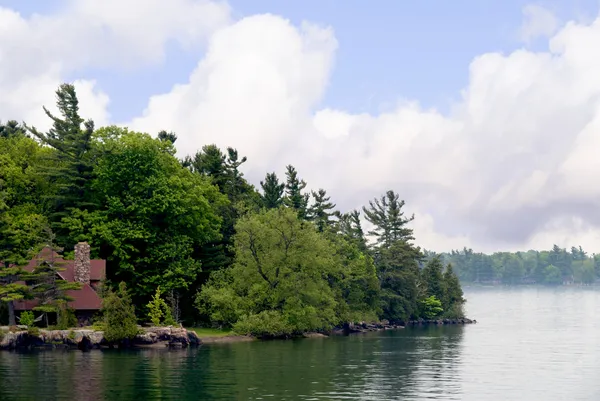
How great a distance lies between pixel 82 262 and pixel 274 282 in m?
22.8

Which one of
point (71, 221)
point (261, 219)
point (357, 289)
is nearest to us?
point (71, 221)

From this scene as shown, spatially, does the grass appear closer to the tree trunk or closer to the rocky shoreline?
the rocky shoreline

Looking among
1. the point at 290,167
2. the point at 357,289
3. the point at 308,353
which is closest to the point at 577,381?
the point at 308,353

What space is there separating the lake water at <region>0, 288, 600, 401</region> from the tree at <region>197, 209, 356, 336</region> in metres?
7.24

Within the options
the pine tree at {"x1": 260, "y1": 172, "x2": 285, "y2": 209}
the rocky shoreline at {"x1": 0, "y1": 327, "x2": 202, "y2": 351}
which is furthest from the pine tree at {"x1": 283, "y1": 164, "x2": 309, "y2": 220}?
the rocky shoreline at {"x1": 0, "y1": 327, "x2": 202, "y2": 351}

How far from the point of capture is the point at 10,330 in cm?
7675

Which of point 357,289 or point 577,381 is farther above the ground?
point 357,289

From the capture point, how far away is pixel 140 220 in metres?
94.2

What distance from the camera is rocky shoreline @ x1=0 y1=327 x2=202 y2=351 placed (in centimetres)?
7606

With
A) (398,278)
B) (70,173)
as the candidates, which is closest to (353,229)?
(398,278)

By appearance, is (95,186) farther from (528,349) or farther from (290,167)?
(528,349)

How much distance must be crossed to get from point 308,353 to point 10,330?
27244 mm

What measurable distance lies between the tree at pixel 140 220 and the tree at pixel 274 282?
15.2ft

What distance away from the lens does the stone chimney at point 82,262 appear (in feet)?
283
